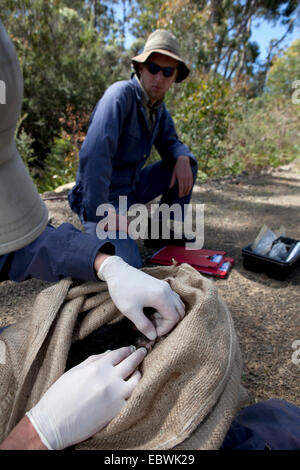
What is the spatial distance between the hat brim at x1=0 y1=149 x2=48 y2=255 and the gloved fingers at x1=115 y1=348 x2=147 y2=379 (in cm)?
42

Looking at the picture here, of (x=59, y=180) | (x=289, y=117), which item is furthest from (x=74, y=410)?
(x=289, y=117)

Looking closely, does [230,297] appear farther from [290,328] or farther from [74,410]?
[74,410]

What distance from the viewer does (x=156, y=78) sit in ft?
7.14

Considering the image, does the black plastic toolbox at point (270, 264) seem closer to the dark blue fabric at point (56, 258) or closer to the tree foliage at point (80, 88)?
the dark blue fabric at point (56, 258)

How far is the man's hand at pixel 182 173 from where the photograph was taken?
2381 millimetres

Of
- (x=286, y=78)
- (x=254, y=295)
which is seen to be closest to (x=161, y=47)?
(x=254, y=295)

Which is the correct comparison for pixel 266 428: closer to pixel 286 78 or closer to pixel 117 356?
pixel 117 356

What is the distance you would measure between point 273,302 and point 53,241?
1356mm

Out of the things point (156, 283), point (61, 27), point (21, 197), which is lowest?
point (156, 283)

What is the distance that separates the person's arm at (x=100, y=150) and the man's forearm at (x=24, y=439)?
1442 millimetres

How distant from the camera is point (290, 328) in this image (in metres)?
1.63

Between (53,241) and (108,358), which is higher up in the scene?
(53,241)

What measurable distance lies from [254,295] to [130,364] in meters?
1.28

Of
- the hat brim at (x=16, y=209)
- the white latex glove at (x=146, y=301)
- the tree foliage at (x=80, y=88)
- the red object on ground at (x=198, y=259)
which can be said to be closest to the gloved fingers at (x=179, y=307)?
the white latex glove at (x=146, y=301)
